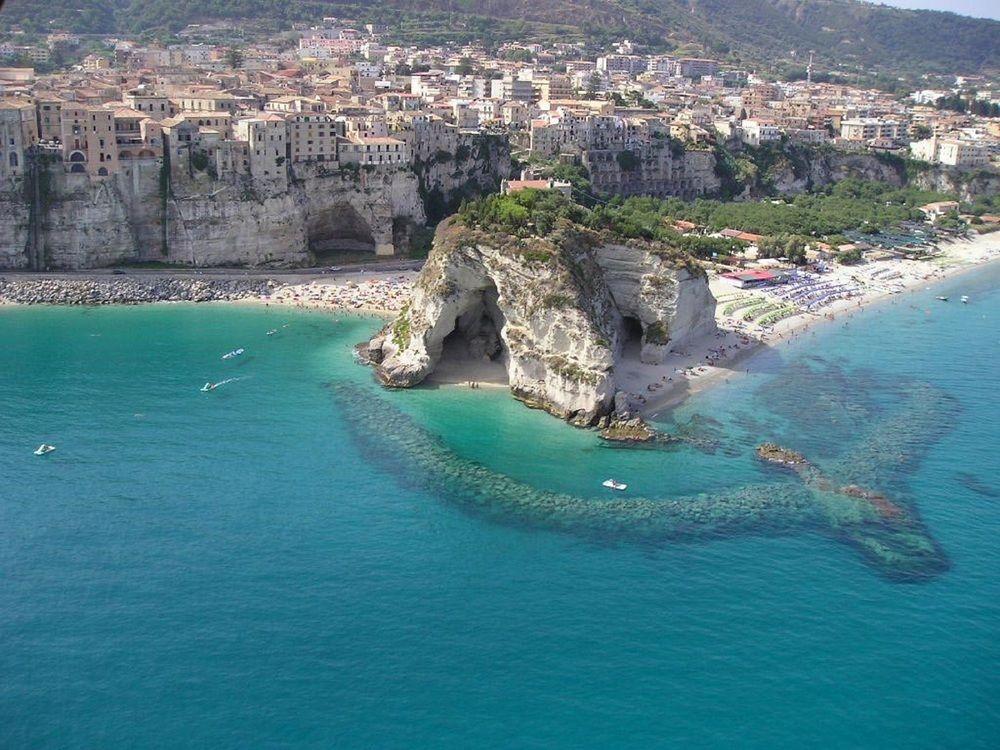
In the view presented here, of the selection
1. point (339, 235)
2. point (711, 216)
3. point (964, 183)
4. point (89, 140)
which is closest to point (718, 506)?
point (339, 235)

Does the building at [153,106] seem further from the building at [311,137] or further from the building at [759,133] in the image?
the building at [759,133]

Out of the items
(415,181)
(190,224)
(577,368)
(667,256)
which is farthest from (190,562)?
(415,181)

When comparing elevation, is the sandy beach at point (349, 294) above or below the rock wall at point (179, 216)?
below

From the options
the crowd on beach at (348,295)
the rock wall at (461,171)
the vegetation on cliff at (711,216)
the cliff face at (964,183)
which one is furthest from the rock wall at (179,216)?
the cliff face at (964,183)

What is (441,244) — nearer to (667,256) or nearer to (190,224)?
(667,256)

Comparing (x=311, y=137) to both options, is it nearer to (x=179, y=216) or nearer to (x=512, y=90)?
(x=179, y=216)

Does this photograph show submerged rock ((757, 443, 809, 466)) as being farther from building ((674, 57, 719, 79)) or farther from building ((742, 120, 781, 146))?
building ((674, 57, 719, 79))
